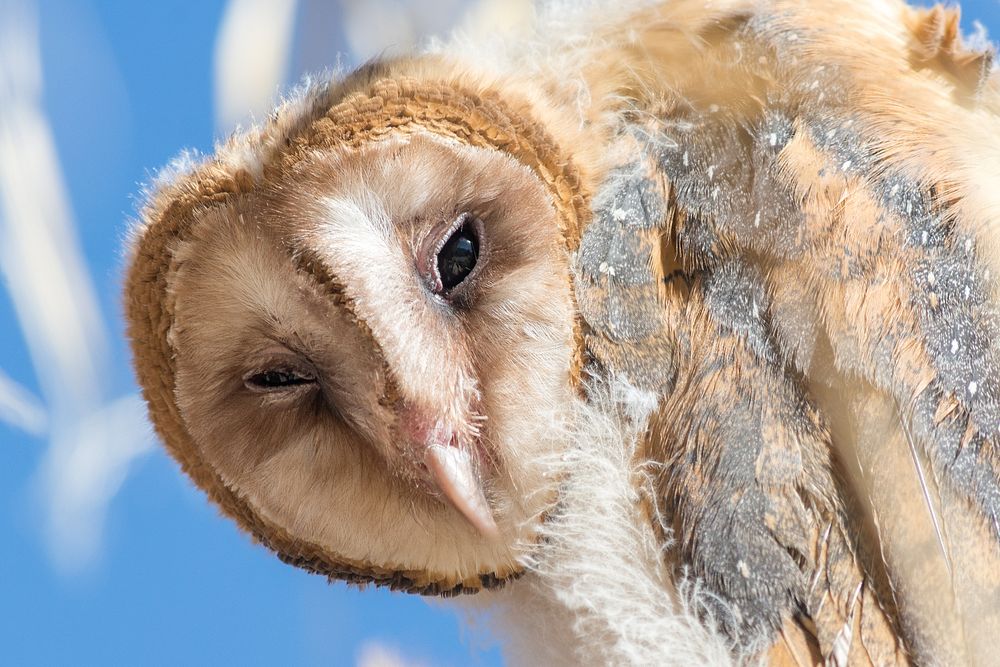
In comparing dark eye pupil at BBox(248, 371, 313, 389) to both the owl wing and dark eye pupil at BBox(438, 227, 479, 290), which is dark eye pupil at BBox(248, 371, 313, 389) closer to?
dark eye pupil at BBox(438, 227, 479, 290)

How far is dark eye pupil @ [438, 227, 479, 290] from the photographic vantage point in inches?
35.0

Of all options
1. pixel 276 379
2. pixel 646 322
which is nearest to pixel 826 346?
pixel 646 322

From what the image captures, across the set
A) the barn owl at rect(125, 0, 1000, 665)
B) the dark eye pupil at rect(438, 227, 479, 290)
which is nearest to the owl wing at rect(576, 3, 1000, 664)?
the barn owl at rect(125, 0, 1000, 665)

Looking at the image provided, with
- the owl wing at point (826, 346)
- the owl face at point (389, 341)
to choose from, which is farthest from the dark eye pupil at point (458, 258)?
the owl wing at point (826, 346)

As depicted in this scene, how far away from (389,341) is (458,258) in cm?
12

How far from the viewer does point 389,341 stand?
2.68 feet

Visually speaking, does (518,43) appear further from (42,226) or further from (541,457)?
(42,226)

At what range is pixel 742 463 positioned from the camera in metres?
0.84

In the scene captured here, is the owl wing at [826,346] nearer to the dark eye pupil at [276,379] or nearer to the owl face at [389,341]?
the owl face at [389,341]

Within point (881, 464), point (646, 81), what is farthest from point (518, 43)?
point (881, 464)

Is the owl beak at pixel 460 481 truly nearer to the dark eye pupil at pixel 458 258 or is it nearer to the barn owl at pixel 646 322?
the barn owl at pixel 646 322

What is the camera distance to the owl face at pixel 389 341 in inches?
32.9

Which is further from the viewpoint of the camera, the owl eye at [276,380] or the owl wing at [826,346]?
the owl eye at [276,380]

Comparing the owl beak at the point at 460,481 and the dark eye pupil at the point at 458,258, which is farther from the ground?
the dark eye pupil at the point at 458,258
